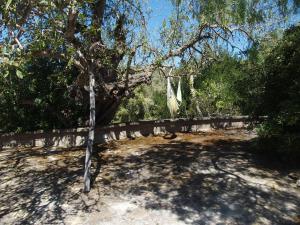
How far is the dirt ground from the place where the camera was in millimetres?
8234

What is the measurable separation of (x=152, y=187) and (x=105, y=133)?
5434mm

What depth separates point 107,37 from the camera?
12625 millimetres

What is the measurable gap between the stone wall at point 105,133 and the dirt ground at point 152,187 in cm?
96

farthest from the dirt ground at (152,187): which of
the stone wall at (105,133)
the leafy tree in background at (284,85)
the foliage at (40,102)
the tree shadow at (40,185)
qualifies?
the foliage at (40,102)

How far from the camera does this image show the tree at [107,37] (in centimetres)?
880

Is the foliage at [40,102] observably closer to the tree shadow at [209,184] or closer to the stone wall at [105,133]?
the stone wall at [105,133]

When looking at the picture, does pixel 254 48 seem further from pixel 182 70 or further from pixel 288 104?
pixel 182 70

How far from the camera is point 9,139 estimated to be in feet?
A: 47.3

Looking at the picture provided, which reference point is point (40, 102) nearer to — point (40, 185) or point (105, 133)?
point (105, 133)

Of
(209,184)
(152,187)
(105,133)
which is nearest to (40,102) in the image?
(105,133)

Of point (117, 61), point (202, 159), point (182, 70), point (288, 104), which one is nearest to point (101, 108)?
point (117, 61)

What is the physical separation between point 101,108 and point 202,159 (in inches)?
200

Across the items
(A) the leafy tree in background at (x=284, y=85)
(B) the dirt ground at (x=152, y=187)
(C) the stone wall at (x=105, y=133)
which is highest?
(A) the leafy tree in background at (x=284, y=85)

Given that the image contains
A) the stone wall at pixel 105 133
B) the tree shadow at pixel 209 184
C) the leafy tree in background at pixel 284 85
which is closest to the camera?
the tree shadow at pixel 209 184
